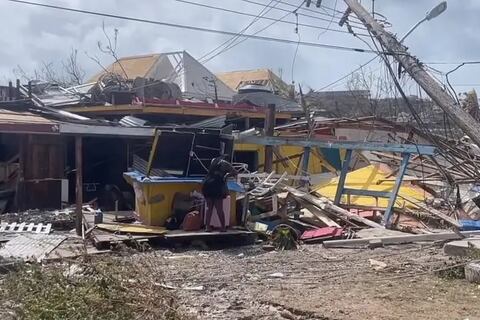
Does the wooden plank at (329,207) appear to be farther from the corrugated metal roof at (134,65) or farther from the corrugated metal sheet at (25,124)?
the corrugated metal roof at (134,65)

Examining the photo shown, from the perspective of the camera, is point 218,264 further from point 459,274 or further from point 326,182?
point 326,182

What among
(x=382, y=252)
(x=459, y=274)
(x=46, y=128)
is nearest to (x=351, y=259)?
(x=382, y=252)

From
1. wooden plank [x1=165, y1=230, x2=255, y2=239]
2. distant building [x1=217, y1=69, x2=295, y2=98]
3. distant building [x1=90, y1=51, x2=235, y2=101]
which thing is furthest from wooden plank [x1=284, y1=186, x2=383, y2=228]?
distant building [x1=217, y1=69, x2=295, y2=98]

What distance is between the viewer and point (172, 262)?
34.9 ft

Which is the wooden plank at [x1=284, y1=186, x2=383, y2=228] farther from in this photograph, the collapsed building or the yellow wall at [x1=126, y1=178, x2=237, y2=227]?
the yellow wall at [x1=126, y1=178, x2=237, y2=227]

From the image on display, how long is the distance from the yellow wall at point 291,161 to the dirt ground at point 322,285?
8.23m

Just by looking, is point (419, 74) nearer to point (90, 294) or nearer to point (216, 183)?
point (216, 183)

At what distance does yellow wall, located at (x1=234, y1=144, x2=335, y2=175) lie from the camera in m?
20.0

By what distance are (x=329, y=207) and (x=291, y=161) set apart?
6.53m

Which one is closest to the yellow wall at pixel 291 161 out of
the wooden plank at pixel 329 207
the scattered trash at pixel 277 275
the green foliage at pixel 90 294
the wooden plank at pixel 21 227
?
the wooden plank at pixel 329 207

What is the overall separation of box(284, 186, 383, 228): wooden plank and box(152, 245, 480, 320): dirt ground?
210cm

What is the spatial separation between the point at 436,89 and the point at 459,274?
14.1ft

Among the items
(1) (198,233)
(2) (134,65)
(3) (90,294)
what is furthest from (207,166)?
(2) (134,65)

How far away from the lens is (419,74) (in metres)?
12.6
